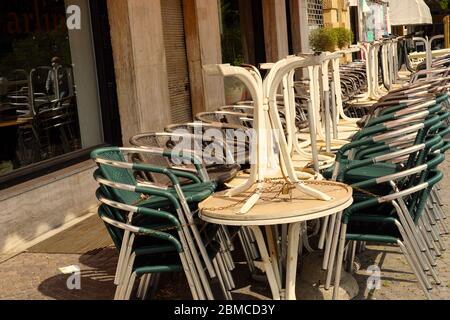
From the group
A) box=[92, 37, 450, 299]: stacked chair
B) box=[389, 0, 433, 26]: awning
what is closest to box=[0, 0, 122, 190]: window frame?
box=[92, 37, 450, 299]: stacked chair

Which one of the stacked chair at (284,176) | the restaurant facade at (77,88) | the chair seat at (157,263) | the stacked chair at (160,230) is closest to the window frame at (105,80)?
the restaurant facade at (77,88)

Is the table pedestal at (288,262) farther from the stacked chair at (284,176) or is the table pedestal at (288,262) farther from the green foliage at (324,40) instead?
the green foliage at (324,40)

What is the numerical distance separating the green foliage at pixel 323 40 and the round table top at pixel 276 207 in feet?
42.7

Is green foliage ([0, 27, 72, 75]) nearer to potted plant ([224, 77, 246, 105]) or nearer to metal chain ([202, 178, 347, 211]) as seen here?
metal chain ([202, 178, 347, 211])

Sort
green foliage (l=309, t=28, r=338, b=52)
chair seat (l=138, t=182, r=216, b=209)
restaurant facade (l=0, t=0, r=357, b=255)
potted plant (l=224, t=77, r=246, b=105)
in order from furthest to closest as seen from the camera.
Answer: green foliage (l=309, t=28, r=338, b=52) < potted plant (l=224, t=77, r=246, b=105) < restaurant facade (l=0, t=0, r=357, b=255) < chair seat (l=138, t=182, r=216, b=209)

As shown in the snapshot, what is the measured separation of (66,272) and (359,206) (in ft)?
7.32

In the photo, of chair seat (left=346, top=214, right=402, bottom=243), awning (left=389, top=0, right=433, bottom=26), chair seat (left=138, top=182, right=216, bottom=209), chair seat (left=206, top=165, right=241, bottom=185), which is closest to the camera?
chair seat (left=138, top=182, right=216, bottom=209)

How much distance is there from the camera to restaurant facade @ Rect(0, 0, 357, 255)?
6.07 meters

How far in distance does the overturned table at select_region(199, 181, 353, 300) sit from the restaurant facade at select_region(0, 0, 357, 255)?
2633 mm

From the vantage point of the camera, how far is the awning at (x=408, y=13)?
2133 centimetres

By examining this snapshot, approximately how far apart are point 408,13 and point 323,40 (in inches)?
268

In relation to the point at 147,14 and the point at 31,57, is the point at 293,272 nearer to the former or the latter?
the point at 31,57

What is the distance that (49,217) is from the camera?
6129 mm
